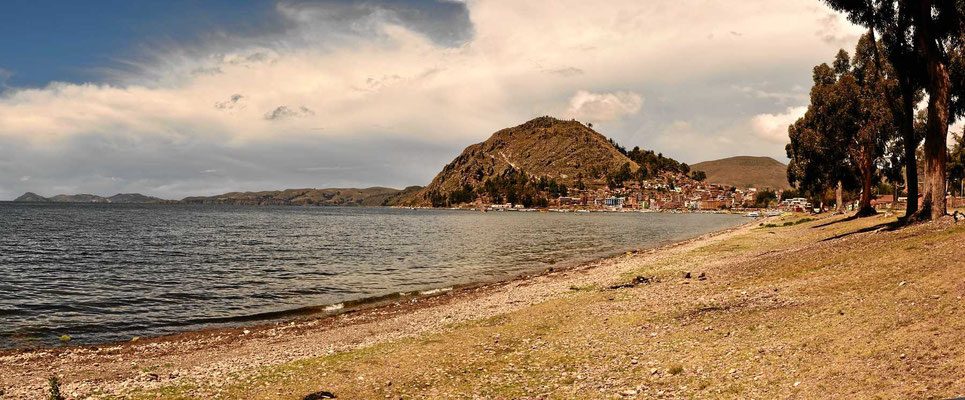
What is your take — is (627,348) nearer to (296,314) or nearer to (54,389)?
(54,389)

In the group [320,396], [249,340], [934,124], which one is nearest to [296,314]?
[249,340]

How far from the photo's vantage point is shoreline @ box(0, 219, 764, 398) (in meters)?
15.5

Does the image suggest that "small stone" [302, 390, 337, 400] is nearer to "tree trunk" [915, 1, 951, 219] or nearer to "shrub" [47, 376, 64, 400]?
"shrub" [47, 376, 64, 400]

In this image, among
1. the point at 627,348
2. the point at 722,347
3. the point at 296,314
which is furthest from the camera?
the point at 296,314

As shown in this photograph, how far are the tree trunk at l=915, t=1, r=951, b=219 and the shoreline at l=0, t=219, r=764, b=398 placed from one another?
688 inches

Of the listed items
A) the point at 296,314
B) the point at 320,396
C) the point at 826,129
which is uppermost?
the point at 826,129

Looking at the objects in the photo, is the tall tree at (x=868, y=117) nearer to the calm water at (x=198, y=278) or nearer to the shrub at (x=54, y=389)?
the calm water at (x=198, y=278)

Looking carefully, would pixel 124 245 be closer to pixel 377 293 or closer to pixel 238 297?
pixel 238 297

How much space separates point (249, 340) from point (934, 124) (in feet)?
116

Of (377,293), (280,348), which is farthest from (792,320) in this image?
(377,293)

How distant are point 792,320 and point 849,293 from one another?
2776mm

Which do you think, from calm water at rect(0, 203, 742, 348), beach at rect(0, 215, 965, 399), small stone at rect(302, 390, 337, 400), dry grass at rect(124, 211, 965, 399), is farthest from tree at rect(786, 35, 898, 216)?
small stone at rect(302, 390, 337, 400)

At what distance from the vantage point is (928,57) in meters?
27.3

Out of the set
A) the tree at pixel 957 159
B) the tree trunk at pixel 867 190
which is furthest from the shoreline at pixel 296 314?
the tree at pixel 957 159
